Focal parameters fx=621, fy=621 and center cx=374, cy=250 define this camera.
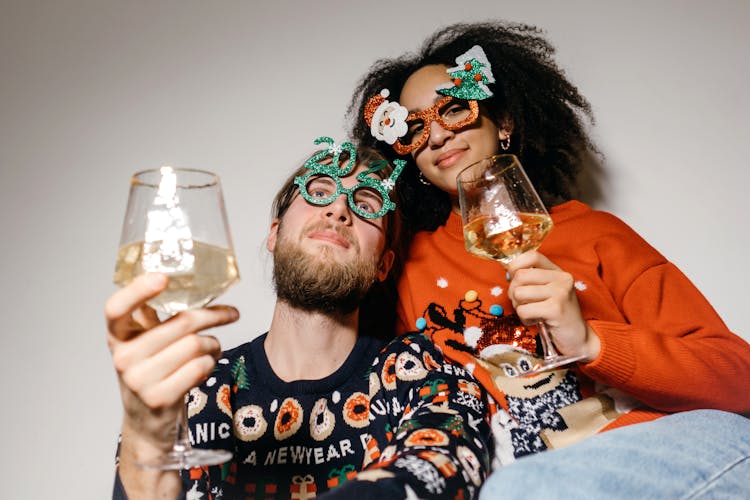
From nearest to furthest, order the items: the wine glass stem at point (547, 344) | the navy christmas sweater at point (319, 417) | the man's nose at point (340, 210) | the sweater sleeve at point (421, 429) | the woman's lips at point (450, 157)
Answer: the sweater sleeve at point (421, 429)
the wine glass stem at point (547, 344)
the navy christmas sweater at point (319, 417)
the man's nose at point (340, 210)
the woman's lips at point (450, 157)

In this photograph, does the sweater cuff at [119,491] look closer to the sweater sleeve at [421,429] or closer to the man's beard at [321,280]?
the sweater sleeve at [421,429]

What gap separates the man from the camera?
98cm

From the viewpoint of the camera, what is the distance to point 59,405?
2.19 meters

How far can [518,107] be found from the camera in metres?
1.99

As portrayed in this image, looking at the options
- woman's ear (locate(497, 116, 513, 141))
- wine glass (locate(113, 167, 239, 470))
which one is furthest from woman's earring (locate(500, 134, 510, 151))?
wine glass (locate(113, 167, 239, 470))

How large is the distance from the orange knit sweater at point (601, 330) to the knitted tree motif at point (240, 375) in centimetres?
51

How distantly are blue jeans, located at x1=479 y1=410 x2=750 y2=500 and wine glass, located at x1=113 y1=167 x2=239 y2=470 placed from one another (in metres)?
0.47

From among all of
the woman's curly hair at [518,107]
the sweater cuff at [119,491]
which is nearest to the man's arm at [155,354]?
the sweater cuff at [119,491]

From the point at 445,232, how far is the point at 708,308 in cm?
78

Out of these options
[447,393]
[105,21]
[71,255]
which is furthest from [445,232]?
[105,21]

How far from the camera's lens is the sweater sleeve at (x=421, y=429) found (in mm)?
1041

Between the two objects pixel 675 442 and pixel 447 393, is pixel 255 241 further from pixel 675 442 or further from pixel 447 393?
pixel 675 442

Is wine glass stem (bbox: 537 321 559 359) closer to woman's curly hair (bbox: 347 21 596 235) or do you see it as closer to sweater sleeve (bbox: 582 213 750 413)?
sweater sleeve (bbox: 582 213 750 413)

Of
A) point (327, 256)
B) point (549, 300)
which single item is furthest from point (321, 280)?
point (549, 300)
